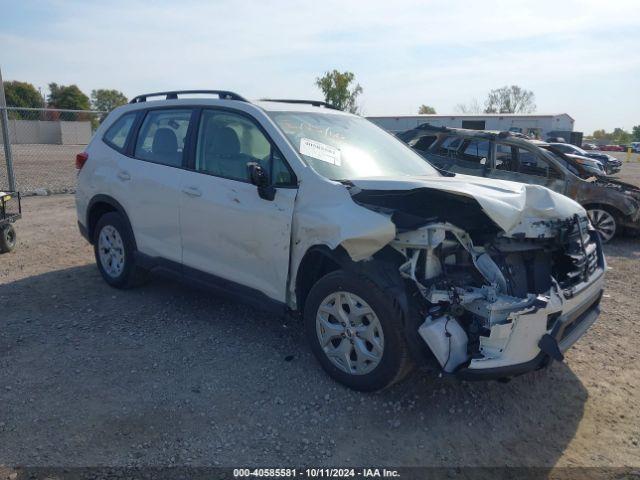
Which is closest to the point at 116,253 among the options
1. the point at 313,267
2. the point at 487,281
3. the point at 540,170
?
the point at 313,267

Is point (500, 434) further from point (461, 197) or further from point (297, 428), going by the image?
point (461, 197)

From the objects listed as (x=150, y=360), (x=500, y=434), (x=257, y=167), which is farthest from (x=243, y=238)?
(x=500, y=434)

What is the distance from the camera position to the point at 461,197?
328 centimetres

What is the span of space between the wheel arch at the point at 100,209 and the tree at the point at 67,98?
69.8 m

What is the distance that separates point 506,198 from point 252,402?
2132 mm

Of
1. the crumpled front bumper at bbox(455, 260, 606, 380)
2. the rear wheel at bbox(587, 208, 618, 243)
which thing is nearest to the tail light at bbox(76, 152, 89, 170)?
the crumpled front bumper at bbox(455, 260, 606, 380)

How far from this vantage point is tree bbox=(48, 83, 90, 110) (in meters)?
68.3

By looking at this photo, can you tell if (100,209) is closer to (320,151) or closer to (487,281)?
(320,151)

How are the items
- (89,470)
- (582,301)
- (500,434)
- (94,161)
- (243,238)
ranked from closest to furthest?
(89,470) → (500,434) → (582,301) → (243,238) → (94,161)

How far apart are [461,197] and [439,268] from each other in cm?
47

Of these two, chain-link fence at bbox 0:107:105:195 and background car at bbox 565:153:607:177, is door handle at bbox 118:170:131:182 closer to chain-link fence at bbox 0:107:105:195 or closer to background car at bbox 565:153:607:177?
background car at bbox 565:153:607:177

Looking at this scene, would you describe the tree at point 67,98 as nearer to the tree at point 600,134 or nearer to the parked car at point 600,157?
the parked car at point 600,157

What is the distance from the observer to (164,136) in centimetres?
489

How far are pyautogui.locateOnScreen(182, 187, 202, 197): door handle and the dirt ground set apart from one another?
119 centimetres
